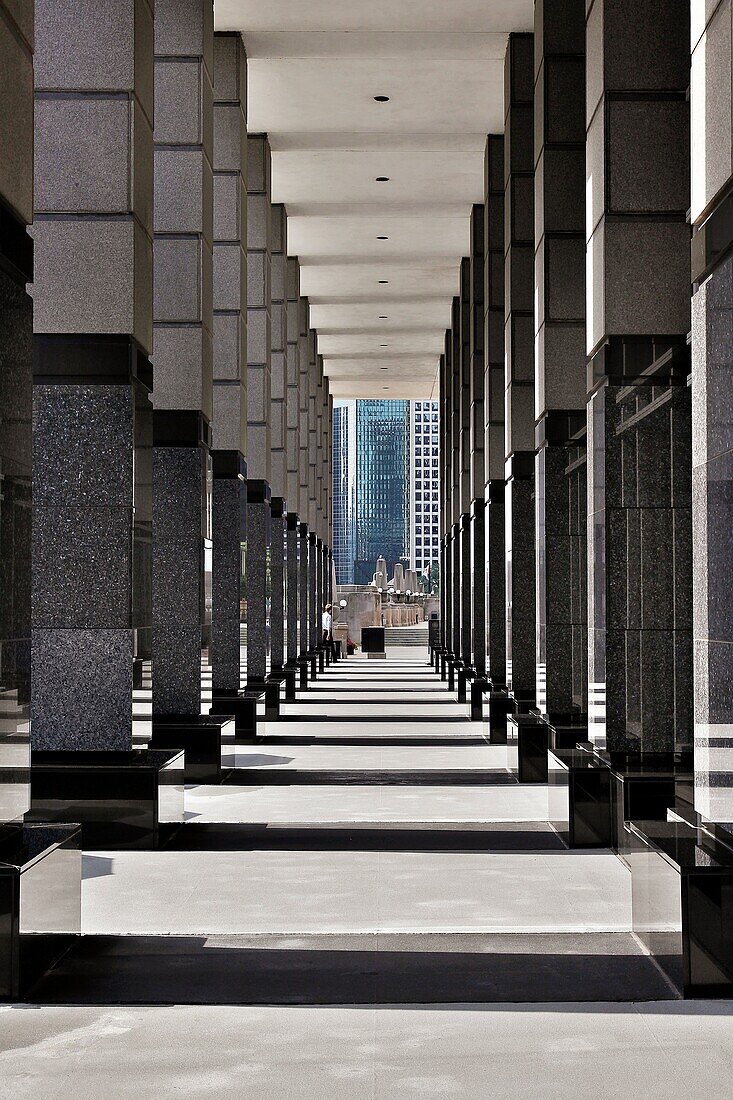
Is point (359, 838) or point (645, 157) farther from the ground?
point (645, 157)

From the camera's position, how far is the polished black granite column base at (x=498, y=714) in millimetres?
21188

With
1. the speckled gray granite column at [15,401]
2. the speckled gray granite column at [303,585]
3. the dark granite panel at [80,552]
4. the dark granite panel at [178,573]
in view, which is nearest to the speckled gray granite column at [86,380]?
the dark granite panel at [80,552]

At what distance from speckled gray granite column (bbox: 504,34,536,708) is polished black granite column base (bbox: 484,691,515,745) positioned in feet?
1.26

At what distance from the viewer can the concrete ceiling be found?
20.3 meters

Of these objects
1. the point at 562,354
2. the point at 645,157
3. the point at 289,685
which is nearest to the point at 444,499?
the point at 289,685

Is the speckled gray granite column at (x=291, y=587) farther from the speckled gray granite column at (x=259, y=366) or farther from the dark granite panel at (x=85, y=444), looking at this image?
the dark granite panel at (x=85, y=444)

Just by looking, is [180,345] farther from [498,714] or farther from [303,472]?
[303,472]

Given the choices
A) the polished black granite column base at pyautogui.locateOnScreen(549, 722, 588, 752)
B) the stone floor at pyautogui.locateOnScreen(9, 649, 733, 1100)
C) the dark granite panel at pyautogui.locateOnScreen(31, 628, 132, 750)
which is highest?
the dark granite panel at pyautogui.locateOnScreen(31, 628, 132, 750)

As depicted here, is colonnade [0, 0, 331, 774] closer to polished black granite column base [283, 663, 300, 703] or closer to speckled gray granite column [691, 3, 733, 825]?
speckled gray granite column [691, 3, 733, 825]

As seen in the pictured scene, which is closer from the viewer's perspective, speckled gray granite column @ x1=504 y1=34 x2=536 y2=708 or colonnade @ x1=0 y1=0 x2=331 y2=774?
colonnade @ x1=0 y1=0 x2=331 y2=774

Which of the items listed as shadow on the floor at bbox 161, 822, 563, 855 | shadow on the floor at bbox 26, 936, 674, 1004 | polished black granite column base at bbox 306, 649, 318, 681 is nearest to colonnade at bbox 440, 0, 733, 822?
shadow on the floor at bbox 161, 822, 563, 855

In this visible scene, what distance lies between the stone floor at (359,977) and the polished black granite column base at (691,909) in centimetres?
16

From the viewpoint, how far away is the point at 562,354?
16500 mm

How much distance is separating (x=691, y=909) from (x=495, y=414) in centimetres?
1730
